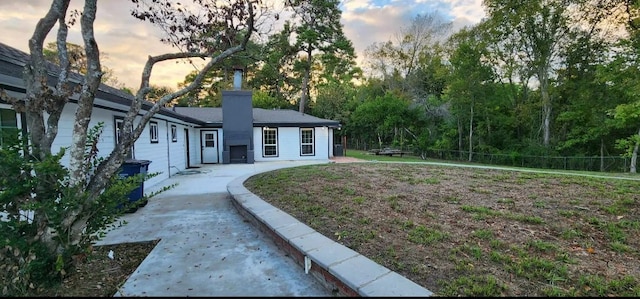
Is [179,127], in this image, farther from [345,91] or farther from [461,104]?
[345,91]

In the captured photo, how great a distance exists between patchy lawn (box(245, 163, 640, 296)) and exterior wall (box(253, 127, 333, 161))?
8748mm

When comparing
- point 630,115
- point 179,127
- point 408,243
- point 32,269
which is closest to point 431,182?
point 408,243

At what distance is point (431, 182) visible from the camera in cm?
667

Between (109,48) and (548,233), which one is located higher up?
(109,48)

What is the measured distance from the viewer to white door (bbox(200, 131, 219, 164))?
14.4m

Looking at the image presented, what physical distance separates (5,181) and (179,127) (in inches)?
377

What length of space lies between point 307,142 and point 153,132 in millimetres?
8596

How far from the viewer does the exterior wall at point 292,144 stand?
15070 mm

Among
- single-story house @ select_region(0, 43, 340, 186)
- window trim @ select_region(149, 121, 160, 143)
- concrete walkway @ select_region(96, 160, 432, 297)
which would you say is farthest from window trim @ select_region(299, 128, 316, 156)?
concrete walkway @ select_region(96, 160, 432, 297)

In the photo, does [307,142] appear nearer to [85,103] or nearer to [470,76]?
[470,76]

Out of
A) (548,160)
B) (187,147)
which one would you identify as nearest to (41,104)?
(187,147)

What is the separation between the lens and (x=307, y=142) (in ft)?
51.4

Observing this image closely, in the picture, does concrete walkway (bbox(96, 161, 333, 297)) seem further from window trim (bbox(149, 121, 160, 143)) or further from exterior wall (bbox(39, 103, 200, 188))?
window trim (bbox(149, 121, 160, 143))

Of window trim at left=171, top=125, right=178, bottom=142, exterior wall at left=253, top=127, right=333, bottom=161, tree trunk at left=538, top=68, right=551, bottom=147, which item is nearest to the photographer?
window trim at left=171, top=125, right=178, bottom=142
